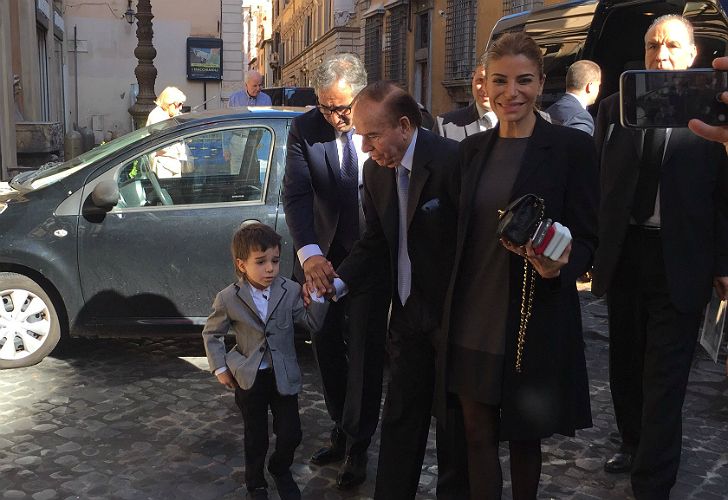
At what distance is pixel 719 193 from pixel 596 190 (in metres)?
0.97

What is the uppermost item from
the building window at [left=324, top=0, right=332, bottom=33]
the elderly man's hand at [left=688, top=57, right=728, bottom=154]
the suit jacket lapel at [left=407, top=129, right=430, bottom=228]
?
the building window at [left=324, top=0, right=332, bottom=33]

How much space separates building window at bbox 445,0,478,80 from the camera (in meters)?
23.2

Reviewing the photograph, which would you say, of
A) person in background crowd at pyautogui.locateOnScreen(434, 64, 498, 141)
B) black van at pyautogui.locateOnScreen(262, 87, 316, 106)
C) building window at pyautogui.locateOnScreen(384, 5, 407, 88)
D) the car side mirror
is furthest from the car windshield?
building window at pyautogui.locateOnScreen(384, 5, 407, 88)

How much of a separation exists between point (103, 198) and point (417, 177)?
2.86m

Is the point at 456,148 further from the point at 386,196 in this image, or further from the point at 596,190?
the point at 596,190

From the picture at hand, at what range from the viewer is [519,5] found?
19984mm

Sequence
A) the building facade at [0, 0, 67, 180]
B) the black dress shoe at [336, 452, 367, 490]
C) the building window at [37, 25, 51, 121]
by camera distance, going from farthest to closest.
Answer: the building window at [37, 25, 51, 121] → the building facade at [0, 0, 67, 180] → the black dress shoe at [336, 452, 367, 490]

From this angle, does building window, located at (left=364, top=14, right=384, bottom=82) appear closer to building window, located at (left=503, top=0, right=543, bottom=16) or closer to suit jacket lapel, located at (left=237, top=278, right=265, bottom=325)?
building window, located at (left=503, top=0, right=543, bottom=16)

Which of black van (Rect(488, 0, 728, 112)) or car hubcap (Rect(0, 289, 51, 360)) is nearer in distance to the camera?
car hubcap (Rect(0, 289, 51, 360))

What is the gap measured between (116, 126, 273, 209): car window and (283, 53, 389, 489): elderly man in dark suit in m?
1.59

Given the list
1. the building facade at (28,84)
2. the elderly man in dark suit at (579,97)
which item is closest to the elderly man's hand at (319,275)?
the elderly man in dark suit at (579,97)

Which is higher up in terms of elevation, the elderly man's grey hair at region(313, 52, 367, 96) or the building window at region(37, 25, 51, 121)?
the building window at region(37, 25, 51, 121)

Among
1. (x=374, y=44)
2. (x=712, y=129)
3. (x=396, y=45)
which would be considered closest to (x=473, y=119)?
(x=712, y=129)

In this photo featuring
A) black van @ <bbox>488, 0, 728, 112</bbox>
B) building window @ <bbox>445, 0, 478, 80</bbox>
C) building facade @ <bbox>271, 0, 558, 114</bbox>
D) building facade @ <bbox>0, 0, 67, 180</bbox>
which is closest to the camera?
black van @ <bbox>488, 0, 728, 112</bbox>
